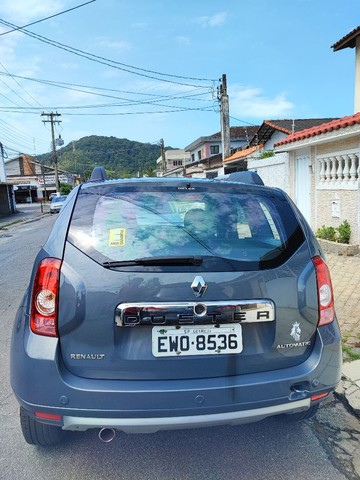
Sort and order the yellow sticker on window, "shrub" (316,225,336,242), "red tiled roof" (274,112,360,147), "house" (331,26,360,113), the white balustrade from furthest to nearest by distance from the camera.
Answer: "house" (331,26,360,113) → "shrub" (316,225,336,242) → the white balustrade → "red tiled roof" (274,112,360,147) → the yellow sticker on window

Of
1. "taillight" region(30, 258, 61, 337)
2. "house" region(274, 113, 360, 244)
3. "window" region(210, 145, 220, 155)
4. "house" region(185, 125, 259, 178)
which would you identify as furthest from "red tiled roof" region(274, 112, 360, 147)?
"window" region(210, 145, 220, 155)

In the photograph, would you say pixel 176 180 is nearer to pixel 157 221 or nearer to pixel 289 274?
pixel 157 221

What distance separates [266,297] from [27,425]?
151cm

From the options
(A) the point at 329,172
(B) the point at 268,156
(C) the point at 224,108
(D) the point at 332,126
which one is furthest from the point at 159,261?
(C) the point at 224,108

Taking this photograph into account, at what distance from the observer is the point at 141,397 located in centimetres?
170

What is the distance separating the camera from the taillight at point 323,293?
195 centimetres

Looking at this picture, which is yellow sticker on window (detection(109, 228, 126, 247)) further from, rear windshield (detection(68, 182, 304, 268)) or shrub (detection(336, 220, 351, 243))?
shrub (detection(336, 220, 351, 243))

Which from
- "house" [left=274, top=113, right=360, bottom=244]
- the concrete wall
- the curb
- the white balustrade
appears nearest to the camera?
the curb

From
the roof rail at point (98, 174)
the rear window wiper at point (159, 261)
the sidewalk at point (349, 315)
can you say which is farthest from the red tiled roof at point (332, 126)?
the rear window wiper at point (159, 261)

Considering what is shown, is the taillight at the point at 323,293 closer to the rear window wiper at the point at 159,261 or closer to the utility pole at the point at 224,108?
the rear window wiper at the point at 159,261

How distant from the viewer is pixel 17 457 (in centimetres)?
220

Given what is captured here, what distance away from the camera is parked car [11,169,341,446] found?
1.73 metres

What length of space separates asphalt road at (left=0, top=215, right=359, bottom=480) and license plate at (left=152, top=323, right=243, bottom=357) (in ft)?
2.61

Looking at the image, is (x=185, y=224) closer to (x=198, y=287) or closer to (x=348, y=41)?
(x=198, y=287)
